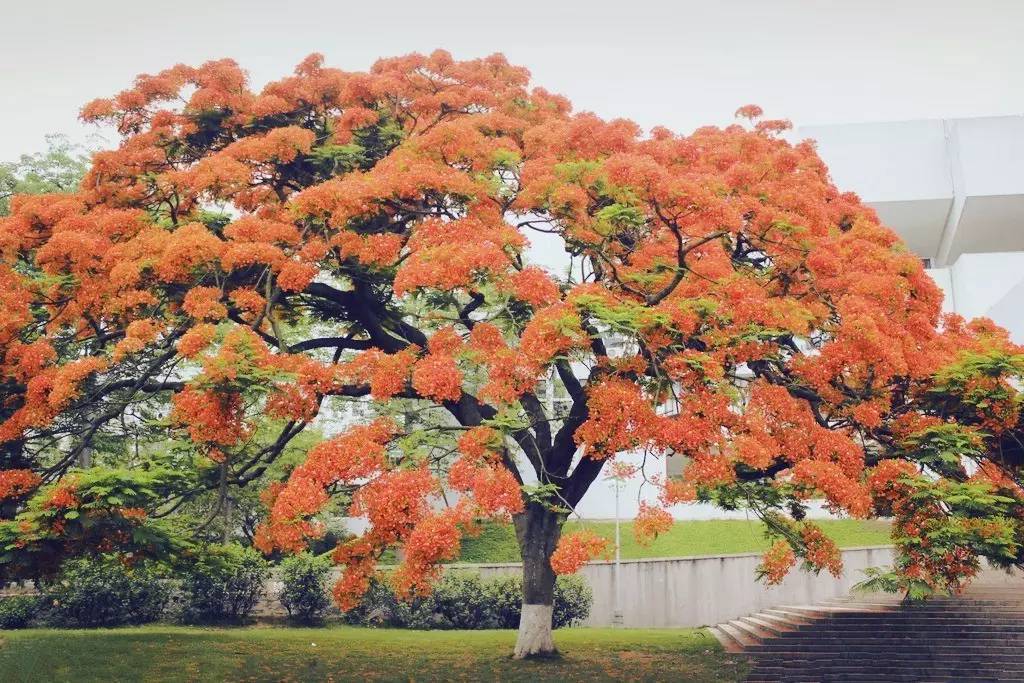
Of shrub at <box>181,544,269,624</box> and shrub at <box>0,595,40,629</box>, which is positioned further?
shrub at <box>181,544,269,624</box>

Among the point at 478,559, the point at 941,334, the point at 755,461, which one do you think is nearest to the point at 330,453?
the point at 755,461

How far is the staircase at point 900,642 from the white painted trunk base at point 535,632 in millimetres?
2856

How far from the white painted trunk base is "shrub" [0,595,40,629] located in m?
11.9

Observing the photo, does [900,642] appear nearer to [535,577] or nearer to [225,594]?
[535,577]

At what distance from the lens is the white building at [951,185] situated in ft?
70.9

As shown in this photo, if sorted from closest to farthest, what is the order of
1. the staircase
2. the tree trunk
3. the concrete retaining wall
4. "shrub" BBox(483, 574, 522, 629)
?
1. the staircase
2. the tree trunk
3. the concrete retaining wall
4. "shrub" BBox(483, 574, 522, 629)

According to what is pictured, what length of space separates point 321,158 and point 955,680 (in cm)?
1115

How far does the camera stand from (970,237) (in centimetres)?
2475

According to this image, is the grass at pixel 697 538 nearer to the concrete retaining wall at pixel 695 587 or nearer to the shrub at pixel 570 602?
the concrete retaining wall at pixel 695 587

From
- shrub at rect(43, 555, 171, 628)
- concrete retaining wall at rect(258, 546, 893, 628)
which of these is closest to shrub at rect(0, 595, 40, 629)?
shrub at rect(43, 555, 171, 628)

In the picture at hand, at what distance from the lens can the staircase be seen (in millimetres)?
13172

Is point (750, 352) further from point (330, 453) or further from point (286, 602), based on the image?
point (286, 602)

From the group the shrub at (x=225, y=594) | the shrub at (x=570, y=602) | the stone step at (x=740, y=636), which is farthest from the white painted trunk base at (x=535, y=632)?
the shrub at (x=225, y=594)

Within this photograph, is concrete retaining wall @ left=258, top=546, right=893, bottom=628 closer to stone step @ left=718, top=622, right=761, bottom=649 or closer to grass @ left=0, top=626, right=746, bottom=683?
stone step @ left=718, top=622, right=761, bottom=649
